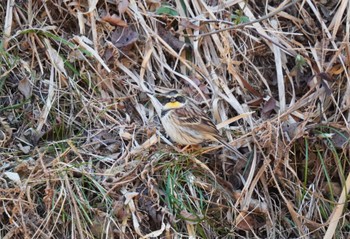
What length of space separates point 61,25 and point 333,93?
1.69m

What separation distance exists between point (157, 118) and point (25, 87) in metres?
0.79

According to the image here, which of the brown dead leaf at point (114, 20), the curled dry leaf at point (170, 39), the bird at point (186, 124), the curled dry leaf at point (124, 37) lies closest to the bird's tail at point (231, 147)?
the bird at point (186, 124)

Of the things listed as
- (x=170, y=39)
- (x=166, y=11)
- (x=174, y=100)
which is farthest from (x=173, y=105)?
(x=166, y=11)

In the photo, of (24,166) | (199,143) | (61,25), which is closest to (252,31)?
(199,143)

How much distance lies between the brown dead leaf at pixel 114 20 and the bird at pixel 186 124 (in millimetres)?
568

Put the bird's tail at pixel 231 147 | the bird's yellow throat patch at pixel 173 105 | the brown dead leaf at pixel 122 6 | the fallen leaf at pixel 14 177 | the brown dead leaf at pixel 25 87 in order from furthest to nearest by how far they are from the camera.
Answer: the brown dead leaf at pixel 122 6, the brown dead leaf at pixel 25 87, the bird's yellow throat patch at pixel 173 105, the bird's tail at pixel 231 147, the fallen leaf at pixel 14 177

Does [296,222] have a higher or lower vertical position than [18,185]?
lower

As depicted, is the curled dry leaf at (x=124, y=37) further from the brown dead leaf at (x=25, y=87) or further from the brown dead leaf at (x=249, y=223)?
the brown dead leaf at (x=249, y=223)

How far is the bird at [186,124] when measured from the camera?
4281mm

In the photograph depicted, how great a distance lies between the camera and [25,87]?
4594mm

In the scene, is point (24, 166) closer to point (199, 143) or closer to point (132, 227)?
point (132, 227)

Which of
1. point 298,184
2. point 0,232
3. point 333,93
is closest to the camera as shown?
point 0,232

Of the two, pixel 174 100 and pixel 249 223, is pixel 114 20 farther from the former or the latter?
pixel 249 223

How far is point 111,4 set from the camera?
482 cm
